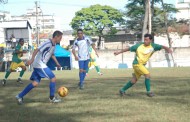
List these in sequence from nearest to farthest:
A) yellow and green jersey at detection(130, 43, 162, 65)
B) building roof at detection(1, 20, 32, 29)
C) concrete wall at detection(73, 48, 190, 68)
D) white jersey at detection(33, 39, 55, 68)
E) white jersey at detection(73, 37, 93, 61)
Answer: white jersey at detection(33, 39, 55, 68) < yellow and green jersey at detection(130, 43, 162, 65) < white jersey at detection(73, 37, 93, 61) < concrete wall at detection(73, 48, 190, 68) < building roof at detection(1, 20, 32, 29)

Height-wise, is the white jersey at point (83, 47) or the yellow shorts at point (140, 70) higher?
the white jersey at point (83, 47)

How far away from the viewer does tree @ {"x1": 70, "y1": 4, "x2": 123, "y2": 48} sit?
74812mm

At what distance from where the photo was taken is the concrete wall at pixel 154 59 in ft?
143

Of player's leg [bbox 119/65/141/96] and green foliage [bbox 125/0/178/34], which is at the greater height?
green foliage [bbox 125/0/178/34]

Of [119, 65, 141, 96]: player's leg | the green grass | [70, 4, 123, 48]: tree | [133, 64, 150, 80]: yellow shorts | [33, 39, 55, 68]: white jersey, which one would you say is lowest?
the green grass

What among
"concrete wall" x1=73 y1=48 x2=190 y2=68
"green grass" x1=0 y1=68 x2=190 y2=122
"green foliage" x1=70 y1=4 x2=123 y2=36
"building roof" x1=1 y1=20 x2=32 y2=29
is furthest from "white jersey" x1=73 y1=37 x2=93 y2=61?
"green foliage" x1=70 y1=4 x2=123 y2=36

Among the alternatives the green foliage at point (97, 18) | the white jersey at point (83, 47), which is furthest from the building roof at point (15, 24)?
the white jersey at point (83, 47)

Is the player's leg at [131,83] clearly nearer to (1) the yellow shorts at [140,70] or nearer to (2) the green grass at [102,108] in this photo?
(1) the yellow shorts at [140,70]

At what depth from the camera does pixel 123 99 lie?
377 inches

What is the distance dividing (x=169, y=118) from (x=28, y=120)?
2.60 metres

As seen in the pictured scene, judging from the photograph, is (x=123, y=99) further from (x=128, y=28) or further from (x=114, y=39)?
(x=114, y=39)

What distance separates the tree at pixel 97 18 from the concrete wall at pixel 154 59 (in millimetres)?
29610

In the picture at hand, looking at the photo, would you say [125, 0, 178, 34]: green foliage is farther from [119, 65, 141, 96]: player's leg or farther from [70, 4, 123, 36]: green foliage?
[119, 65, 141, 96]: player's leg

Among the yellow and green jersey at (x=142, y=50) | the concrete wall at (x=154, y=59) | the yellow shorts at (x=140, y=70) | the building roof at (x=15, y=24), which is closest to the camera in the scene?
the yellow shorts at (x=140, y=70)
